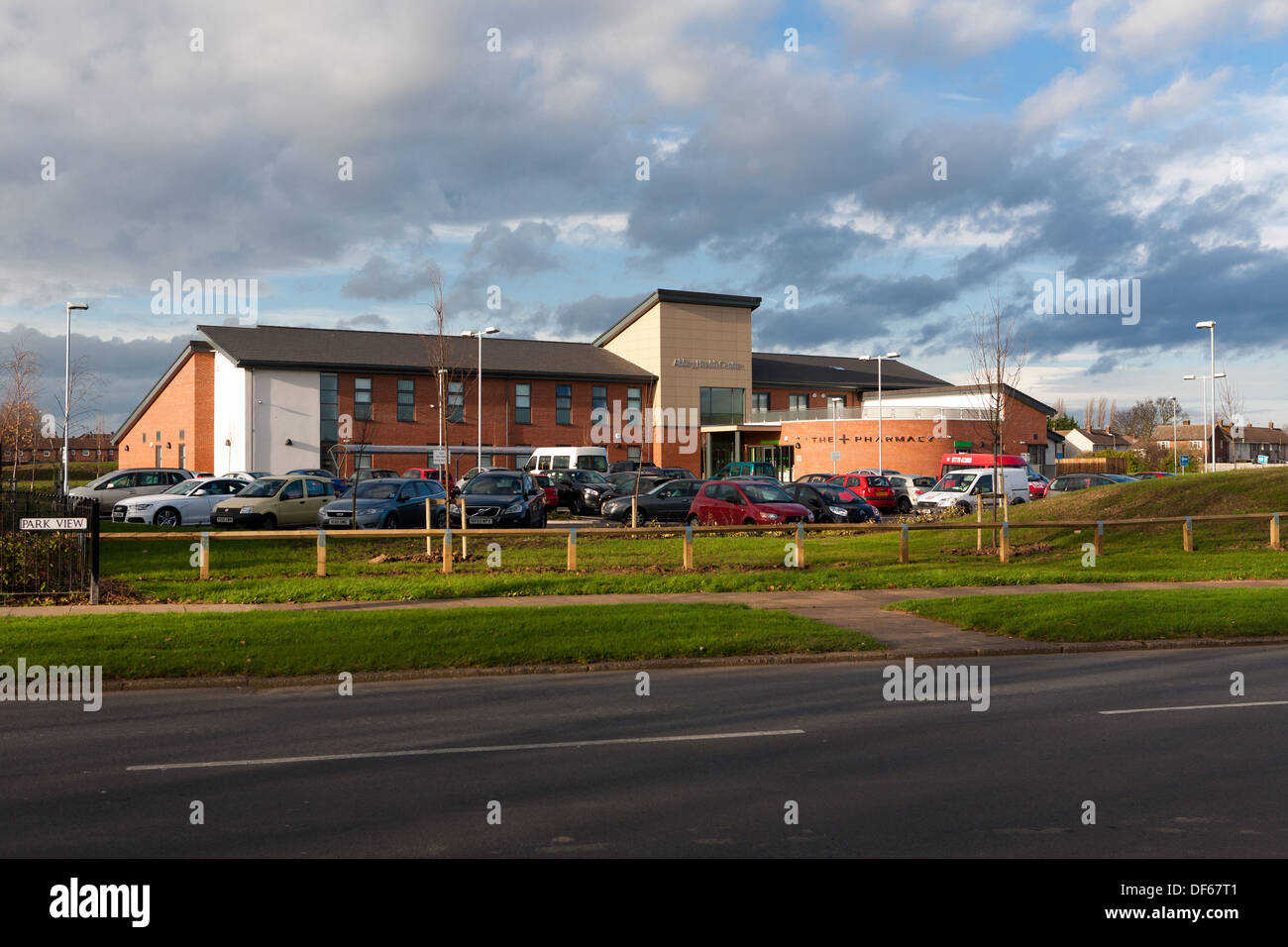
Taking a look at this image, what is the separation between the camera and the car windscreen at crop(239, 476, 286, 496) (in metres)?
29.3

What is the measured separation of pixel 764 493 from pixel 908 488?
17.1 meters

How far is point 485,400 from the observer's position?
63281 millimetres

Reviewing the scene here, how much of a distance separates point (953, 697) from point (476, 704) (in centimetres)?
427

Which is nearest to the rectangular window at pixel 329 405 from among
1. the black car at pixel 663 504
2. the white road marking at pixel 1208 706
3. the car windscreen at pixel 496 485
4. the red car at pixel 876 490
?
the red car at pixel 876 490

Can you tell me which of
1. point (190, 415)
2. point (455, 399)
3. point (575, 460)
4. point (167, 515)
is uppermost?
point (455, 399)

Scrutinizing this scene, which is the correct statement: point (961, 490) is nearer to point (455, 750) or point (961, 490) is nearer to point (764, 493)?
point (764, 493)

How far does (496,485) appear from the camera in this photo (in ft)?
89.5

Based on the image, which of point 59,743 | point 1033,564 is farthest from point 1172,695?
point 1033,564

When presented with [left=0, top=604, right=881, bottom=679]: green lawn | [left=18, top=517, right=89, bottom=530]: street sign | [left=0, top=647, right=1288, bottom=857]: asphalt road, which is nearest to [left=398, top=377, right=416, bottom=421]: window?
[left=18, top=517, right=89, bottom=530]: street sign

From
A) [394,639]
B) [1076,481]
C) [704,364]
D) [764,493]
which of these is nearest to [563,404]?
[704,364]

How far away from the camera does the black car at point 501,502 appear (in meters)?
25.7

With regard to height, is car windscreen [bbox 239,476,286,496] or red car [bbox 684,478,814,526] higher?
car windscreen [bbox 239,476,286,496]

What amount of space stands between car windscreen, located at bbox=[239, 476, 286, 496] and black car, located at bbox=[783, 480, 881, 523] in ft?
45.5

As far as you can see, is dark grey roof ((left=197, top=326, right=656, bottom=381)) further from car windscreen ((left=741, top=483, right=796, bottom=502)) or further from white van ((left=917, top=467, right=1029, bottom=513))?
car windscreen ((left=741, top=483, right=796, bottom=502))
